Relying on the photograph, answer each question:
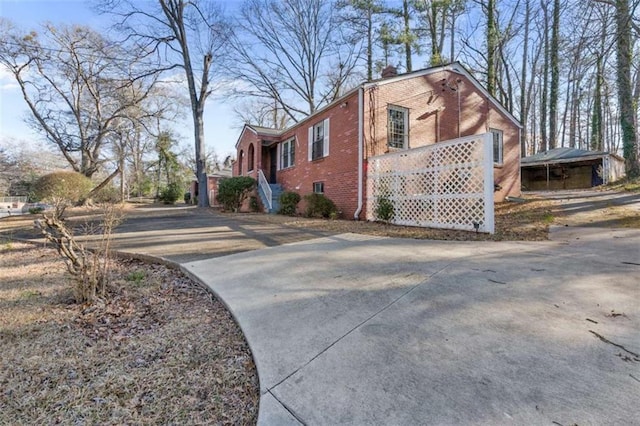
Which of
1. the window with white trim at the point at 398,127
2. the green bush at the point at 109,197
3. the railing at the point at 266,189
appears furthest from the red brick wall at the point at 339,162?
the green bush at the point at 109,197

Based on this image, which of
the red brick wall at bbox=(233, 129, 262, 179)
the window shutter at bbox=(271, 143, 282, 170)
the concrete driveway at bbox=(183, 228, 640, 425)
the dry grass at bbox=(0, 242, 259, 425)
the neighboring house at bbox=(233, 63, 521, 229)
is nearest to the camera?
the concrete driveway at bbox=(183, 228, 640, 425)

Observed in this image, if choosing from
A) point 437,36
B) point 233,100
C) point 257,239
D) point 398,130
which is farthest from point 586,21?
point 233,100

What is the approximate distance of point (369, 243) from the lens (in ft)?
18.3

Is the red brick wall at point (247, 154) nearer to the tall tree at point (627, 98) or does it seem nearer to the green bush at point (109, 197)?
the green bush at point (109, 197)

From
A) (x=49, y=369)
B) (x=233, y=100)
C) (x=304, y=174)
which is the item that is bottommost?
(x=49, y=369)

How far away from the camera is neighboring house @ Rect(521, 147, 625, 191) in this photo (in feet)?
55.9

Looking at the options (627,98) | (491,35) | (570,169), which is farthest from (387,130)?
(570,169)

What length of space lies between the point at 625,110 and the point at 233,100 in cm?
2148

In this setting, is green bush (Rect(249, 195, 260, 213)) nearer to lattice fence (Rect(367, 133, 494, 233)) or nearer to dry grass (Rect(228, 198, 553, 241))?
dry grass (Rect(228, 198, 553, 241))

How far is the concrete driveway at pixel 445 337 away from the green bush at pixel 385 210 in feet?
14.3

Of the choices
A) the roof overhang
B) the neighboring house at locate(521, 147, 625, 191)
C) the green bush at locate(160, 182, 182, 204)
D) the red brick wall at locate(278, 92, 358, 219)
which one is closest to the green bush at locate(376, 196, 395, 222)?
the red brick wall at locate(278, 92, 358, 219)

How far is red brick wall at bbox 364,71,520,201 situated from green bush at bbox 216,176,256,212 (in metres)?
7.18

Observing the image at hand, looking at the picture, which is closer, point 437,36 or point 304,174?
point 304,174

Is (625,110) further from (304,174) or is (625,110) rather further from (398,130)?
(304,174)
